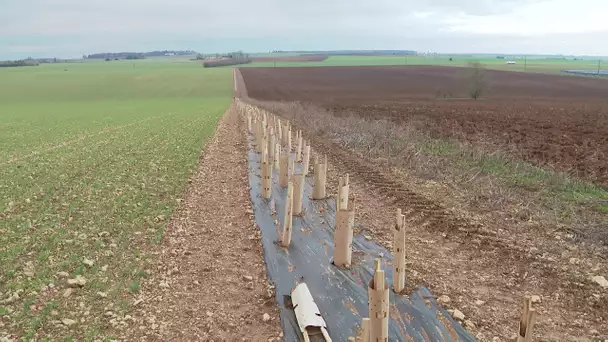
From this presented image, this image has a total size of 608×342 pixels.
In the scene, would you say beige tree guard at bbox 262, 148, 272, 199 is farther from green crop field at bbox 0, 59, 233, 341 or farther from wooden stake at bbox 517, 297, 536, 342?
wooden stake at bbox 517, 297, 536, 342

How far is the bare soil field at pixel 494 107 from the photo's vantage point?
17.7 metres

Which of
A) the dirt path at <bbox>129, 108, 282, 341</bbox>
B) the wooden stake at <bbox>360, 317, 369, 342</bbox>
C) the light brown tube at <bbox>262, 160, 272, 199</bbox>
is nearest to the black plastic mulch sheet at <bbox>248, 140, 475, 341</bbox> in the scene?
the dirt path at <bbox>129, 108, 282, 341</bbox>

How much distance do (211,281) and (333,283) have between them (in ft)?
6.04

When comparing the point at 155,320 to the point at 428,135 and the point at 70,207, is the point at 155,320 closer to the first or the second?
the point at 70,207

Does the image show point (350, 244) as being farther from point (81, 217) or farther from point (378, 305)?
point (81, 217)

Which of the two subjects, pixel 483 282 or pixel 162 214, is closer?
pixel 483 282

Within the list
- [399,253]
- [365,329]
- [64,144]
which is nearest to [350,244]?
[399,253]

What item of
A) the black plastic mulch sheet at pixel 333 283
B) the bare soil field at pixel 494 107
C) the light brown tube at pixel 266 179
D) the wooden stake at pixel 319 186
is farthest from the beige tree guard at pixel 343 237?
the bare soil field at pixel 494 107

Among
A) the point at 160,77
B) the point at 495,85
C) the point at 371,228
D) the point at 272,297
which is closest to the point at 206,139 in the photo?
the point at 371,228

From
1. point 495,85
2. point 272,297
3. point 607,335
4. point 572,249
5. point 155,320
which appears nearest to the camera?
point 607,335

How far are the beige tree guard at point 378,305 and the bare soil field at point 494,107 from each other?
426 inches

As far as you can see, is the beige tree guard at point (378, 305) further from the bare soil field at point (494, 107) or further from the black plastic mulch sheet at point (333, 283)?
the bare soil field at point (494, 107)

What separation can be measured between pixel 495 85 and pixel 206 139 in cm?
5430

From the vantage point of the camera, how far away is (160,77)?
82125mm
